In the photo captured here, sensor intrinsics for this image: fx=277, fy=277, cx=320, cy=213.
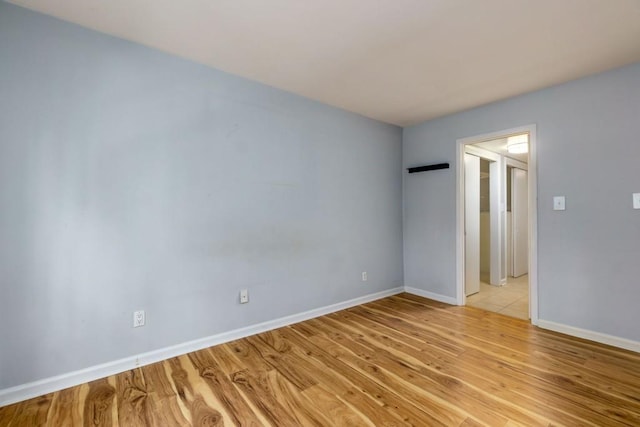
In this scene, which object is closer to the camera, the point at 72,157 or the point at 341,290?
the point at 72,157

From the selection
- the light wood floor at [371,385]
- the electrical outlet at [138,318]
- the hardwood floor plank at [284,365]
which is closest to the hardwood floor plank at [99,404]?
the light wood floor at [371,385]

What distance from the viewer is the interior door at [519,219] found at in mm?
4992

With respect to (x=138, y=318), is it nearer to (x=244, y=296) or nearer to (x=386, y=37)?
(x=244, y=296)

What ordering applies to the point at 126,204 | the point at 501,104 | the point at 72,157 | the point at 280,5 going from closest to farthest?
1. the point at 280,5
2. the point at 72,157
3. the point at 126,204
4. the point at 501,104

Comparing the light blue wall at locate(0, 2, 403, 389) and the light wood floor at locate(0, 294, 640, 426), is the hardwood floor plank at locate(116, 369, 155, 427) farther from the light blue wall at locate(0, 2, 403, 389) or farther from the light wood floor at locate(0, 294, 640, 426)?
the light blue wall at locate(0, 2, 403, 389)

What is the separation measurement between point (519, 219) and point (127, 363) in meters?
6.00

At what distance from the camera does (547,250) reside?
282 cm

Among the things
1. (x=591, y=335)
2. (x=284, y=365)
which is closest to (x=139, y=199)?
(x=284, y=365)

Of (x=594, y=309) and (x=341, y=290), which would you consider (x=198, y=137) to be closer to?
(x=341, y=290)

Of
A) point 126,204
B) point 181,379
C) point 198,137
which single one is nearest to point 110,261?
point 126,204

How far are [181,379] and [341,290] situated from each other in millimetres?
1931

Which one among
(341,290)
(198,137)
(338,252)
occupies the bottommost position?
(341,290)

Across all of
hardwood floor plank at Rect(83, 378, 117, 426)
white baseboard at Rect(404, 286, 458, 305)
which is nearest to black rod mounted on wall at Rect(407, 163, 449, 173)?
white baseboard at Rect(404, 286, 458, 305)

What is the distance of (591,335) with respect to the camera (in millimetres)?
2547
